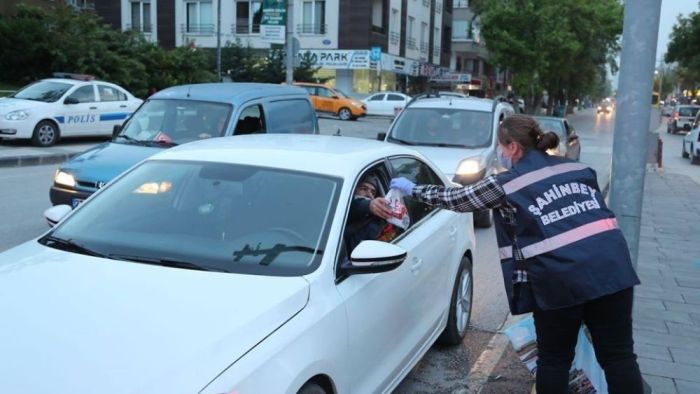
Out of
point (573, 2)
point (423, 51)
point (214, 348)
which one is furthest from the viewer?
point (423, 51)

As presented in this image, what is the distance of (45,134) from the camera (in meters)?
15.9

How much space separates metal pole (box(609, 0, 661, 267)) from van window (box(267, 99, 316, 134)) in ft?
17.4

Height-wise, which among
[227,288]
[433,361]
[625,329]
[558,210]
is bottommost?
[433,361]

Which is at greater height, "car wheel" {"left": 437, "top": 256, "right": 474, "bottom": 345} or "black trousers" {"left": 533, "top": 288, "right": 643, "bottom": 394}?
"black trousers" {"left": 533, "top": 288, "right": 643, "bottom": 394}

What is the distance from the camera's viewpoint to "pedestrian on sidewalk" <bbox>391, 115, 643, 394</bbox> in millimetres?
3061

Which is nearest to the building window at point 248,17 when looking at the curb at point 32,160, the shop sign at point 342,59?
the shop sign at point 342,59

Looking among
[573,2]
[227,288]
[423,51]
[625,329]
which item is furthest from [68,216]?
[423,51]

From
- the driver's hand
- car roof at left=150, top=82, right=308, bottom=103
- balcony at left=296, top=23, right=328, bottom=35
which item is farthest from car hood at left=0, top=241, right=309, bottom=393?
balcony at left=296, top=23, right=328, bottom=35

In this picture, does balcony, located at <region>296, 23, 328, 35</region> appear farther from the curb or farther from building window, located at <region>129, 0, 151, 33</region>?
the curb

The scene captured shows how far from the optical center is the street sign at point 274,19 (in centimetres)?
2084

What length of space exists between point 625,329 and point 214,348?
197 cm

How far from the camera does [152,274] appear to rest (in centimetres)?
301

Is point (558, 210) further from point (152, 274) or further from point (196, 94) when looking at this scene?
point (196, 94)

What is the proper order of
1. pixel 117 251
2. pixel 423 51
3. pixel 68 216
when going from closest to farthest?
1. pixel 117 251
2. pixel 68 216
3. pixel 423 51
